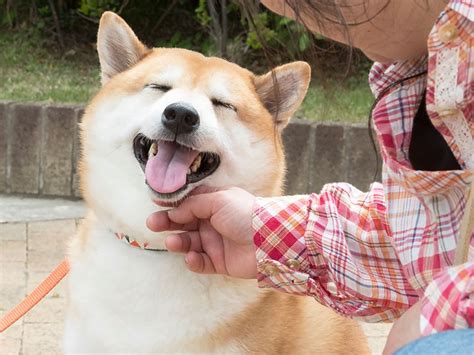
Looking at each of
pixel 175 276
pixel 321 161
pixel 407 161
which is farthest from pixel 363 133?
pixel 407 161

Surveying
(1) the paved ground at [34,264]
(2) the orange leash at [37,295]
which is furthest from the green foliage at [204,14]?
(2) the orange leash at [37,295]

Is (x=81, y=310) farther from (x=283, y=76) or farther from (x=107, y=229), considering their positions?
(x=283, y=76)

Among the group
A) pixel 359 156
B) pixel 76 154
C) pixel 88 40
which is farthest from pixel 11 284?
pixel 88 40

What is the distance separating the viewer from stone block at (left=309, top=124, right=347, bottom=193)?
12.6 ft

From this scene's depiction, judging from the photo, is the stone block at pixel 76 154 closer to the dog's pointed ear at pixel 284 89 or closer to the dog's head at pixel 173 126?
the dog's head at pixel 173 126

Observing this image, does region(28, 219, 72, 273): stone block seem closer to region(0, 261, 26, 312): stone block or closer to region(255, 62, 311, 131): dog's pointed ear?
region(0, 261, 26, 312): stone block

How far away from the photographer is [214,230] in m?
1.91

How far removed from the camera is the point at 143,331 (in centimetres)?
200

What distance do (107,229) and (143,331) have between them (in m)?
0.27

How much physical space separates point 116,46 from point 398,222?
923 mm

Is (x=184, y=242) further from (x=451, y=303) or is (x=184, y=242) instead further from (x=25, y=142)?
Result: (x=25, y=142)

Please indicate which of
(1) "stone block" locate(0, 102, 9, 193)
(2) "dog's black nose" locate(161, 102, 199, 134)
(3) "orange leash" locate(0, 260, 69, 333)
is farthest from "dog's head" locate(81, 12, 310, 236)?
(1) "stone block" locate(0, 102, 9, 193)

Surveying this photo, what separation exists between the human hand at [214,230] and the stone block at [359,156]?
1.99 m

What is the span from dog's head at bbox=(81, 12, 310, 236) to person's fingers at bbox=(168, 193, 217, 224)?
3cm
